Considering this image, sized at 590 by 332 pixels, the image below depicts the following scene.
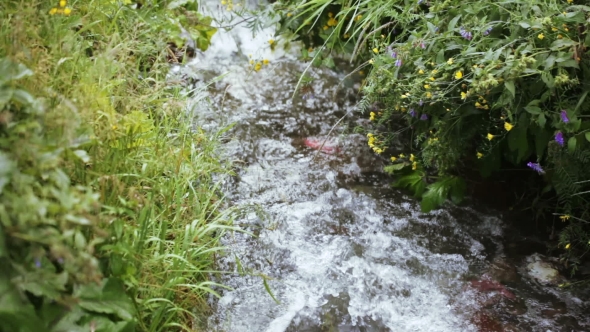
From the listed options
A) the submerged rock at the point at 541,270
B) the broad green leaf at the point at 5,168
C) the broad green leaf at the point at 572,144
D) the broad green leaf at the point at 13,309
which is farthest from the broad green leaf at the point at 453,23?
the broad green leaf at the point at 13,309

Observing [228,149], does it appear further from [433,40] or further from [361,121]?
[433,40]

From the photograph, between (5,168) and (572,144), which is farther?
(572,144)

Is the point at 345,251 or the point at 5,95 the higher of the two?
the point at 5,95

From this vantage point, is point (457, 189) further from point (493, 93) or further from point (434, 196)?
point (493, 93)

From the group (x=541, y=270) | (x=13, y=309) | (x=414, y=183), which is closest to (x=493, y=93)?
(x=414, y=183)

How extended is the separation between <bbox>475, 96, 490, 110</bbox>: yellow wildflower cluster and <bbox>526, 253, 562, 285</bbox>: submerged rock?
0.82 m

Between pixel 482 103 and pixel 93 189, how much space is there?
66.6 inches

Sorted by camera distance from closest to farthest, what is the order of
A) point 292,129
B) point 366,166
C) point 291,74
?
point 366,166 → point 292,129 → point 291,74

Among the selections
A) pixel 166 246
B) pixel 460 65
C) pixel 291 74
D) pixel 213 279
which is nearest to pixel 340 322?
pixel 213 279

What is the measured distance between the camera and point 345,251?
2.63 meters

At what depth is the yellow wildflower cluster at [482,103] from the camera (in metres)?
2.37

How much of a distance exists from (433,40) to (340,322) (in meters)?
1.32

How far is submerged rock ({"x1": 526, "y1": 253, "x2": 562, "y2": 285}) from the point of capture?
253 centimetres

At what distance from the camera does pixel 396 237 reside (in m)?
2.75
